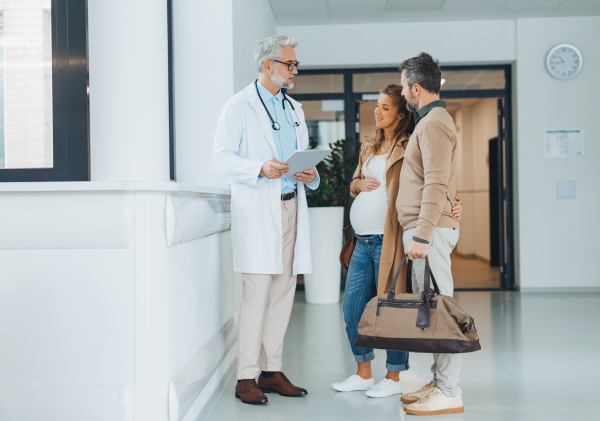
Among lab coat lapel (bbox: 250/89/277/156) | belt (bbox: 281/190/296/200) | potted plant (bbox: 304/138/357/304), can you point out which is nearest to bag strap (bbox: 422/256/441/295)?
belt (bbox: 281/190/296/200)

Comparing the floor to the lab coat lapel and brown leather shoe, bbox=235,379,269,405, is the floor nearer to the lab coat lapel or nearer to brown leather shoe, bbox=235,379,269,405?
brown leather shoe, bbox=235,379,269,405

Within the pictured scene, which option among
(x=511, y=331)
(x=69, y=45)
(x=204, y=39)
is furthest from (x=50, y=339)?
(x=511, y=331)

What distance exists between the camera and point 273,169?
2.31 m

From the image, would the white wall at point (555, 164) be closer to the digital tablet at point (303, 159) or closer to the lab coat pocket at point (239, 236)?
the digital tablet at point (303, 159)

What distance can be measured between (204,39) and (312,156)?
1.53 metres

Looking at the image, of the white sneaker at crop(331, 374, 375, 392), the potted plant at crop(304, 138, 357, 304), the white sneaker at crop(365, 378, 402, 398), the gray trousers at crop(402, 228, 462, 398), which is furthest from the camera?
the potted plant at crop(304, 138, 357, 304)

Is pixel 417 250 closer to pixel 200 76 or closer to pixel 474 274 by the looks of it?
pixel 200 76

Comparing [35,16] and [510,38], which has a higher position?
[510,38]

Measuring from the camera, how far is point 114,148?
3.07 meters

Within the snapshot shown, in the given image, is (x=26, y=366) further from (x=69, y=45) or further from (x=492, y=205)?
(x=492, y=205)

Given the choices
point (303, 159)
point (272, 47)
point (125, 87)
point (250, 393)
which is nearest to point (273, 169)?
point (303, 159)

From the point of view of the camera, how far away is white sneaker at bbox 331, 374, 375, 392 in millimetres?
2613

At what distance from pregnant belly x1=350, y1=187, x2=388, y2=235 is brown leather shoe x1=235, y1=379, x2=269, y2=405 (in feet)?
2.86

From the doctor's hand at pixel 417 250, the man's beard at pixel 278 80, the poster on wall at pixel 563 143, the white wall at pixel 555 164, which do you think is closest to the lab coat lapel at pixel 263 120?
the man's beard at pixel 278 80
